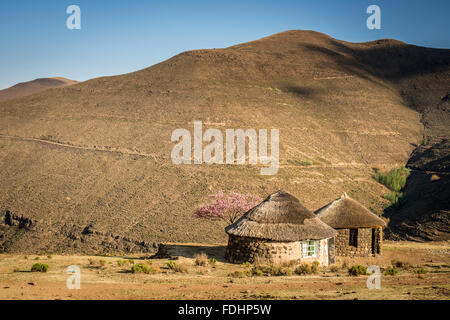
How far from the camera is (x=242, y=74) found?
76562mm

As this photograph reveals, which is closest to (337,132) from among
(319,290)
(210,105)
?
(210,105)

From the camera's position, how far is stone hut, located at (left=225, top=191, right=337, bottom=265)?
20719mm

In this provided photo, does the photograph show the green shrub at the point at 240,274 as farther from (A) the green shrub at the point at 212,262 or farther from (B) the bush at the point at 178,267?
(A) the green shrub at the point at 212,262

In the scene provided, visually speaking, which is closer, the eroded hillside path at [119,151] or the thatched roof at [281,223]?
the thatched roof at [281,223]

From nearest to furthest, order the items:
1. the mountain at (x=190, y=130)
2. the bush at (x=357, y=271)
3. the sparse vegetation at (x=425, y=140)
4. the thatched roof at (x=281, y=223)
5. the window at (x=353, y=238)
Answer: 1. the bush at (x=357, y=271)
2. the thatched roof at (x=281, y=223)
3. the window at (x=353, y=238)
4. the mountain at (x=190, y=130)
5. the sparse vegetation at (x=425, y=140)

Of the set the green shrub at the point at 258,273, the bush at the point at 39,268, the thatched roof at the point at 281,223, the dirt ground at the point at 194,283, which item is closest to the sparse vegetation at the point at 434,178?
the dirt ground at the point at 194,283

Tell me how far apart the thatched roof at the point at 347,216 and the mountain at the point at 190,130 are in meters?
12.2

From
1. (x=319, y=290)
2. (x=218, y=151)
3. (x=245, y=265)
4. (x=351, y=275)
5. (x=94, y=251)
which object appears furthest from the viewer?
(x=218, y=151)

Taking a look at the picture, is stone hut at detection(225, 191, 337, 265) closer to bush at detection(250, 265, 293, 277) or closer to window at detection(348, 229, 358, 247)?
bush at detection(250, 265, 293, 277)

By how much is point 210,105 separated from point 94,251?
34.4 m

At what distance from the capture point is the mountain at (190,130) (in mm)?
38719

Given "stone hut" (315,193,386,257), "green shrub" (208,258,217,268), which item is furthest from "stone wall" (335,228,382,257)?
"green shrub" (208,258,217,268)

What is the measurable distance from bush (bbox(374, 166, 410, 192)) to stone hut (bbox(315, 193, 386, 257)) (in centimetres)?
2701
